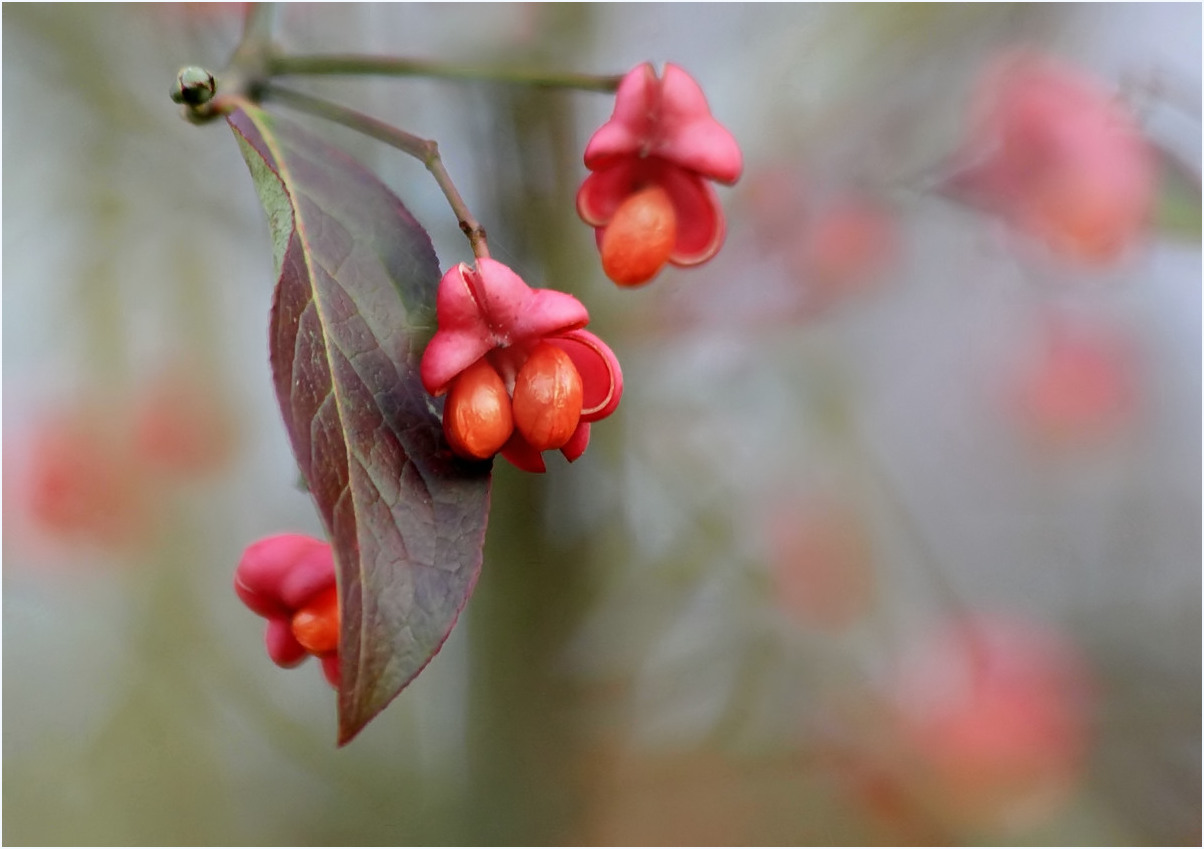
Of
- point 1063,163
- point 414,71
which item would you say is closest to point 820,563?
point 1063,163

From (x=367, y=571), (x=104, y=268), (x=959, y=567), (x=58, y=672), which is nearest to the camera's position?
(x=367, y=571)

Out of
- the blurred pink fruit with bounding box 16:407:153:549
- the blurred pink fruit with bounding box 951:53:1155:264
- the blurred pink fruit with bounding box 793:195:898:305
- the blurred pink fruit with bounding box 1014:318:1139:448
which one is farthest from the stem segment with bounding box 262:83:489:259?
the blurred pink fruit with bounding box 1014:318:1139:448

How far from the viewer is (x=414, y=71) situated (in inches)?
15.3

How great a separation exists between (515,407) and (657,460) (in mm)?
660

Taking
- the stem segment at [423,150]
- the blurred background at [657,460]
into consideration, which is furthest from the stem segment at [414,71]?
the blurred background at [657,460]

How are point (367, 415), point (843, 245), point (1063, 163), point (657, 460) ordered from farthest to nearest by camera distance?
point (843, 245) < point (657, 460) < point (1063, 163) < point (367, 415)

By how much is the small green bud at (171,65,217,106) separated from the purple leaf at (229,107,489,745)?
0.04 feet

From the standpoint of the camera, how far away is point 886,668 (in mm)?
1143

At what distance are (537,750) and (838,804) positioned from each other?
0.49 meters

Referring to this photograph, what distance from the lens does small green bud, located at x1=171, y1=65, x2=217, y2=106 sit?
31 cm

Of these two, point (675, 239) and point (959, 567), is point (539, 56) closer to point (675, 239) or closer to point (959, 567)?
point (675, 239)

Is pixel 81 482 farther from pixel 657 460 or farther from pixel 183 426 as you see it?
pixel 657 460

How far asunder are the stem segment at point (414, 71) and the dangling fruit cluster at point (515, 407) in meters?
0.13

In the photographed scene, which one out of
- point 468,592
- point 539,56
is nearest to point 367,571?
point 468,592
